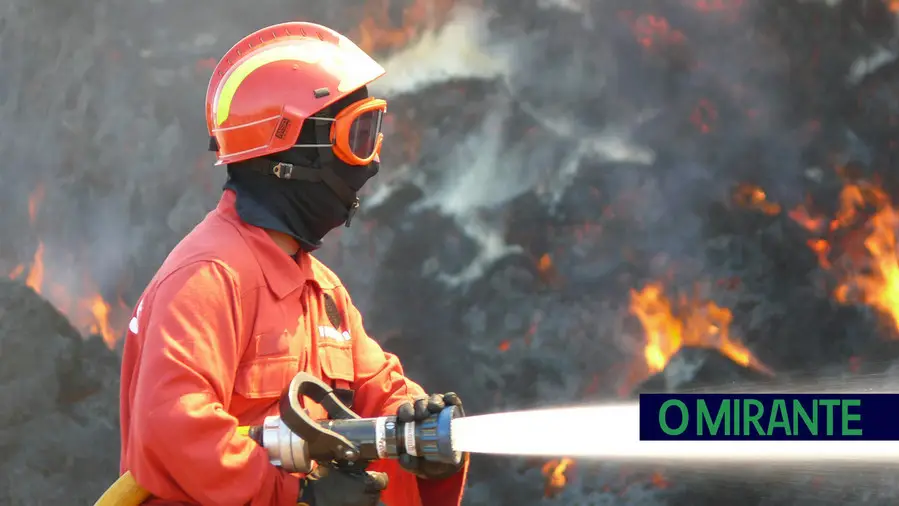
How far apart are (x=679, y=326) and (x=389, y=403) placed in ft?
5.22

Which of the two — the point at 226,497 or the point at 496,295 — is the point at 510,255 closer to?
the point at 496,295

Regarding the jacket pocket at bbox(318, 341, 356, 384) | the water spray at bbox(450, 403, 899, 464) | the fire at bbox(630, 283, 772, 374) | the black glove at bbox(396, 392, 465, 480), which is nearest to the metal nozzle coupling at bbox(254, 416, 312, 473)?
the black glove at bbox(396, 392, 465, 480)

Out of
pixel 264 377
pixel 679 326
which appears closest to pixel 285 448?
pixel 264 377

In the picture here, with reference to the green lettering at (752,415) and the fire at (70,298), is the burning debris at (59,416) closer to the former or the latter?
the fire at (70,298)

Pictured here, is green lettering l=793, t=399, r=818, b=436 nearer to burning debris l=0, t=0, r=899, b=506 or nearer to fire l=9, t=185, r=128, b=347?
burning debris l=0, t=0, r=899, b=506

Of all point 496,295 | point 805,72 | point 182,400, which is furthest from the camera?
point 496,295

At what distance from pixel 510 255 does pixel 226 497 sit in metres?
2.16

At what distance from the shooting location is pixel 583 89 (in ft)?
14.6

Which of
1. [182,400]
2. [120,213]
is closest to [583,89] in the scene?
[120,213]

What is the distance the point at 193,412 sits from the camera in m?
2.54

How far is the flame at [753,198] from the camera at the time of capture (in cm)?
428

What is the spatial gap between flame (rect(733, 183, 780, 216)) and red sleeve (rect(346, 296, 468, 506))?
1713 millimetres

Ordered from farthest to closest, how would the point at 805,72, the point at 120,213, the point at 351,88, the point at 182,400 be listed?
the point at 120,213, the point at 805,72, the point at 351,88, the point at 182,400

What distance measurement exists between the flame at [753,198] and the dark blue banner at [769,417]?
0.73m
